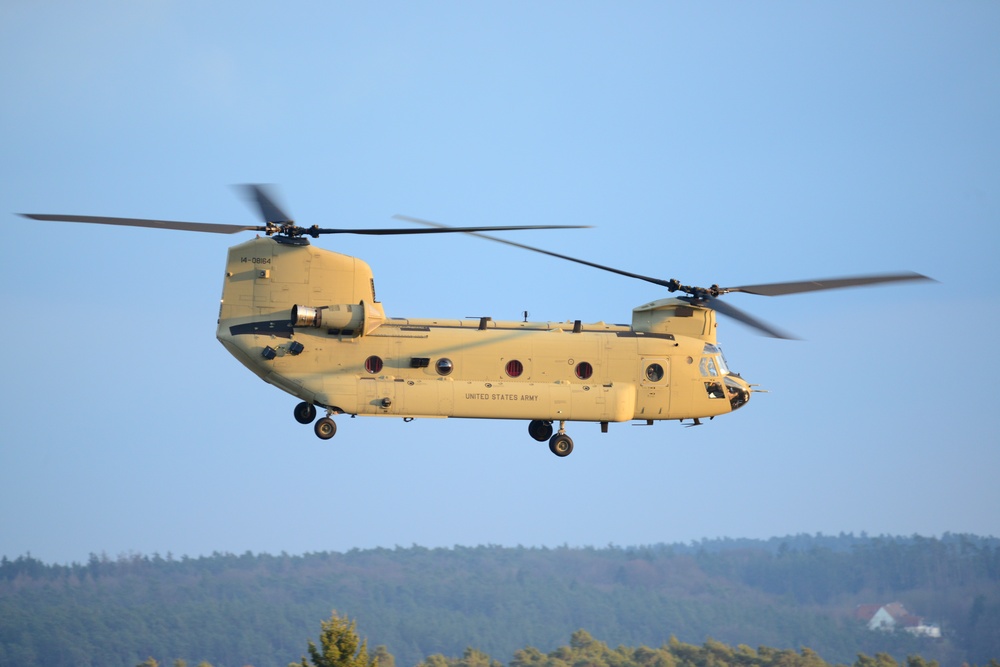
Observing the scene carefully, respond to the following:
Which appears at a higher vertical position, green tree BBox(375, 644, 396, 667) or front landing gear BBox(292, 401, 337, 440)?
front landing gear BBox(292, 401, 337, 440)

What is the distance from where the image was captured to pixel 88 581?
10844 centimetres

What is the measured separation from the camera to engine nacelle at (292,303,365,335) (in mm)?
37438

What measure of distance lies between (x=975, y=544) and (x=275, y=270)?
351 feet

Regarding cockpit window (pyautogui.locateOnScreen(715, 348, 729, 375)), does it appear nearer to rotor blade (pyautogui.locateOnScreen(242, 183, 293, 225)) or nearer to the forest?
rotor blade (pyautogui.locateOnScreen(242, 183, 293, 225))

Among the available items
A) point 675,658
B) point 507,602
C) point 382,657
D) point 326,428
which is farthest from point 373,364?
point 507,602

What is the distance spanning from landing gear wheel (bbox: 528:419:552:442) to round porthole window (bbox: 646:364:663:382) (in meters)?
3.34

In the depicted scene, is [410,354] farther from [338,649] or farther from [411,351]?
[338,649]

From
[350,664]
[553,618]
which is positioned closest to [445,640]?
[553,618]

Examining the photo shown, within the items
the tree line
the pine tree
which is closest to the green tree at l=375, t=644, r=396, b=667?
the tree line

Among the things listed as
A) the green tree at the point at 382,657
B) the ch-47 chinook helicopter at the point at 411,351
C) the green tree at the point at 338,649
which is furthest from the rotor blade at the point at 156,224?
the green tree at the point at 382,657

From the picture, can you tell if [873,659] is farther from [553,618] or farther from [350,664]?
[350,664]

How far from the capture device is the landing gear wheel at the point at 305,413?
38594mm

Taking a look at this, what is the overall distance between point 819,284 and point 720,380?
420cm

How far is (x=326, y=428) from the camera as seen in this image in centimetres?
3781
